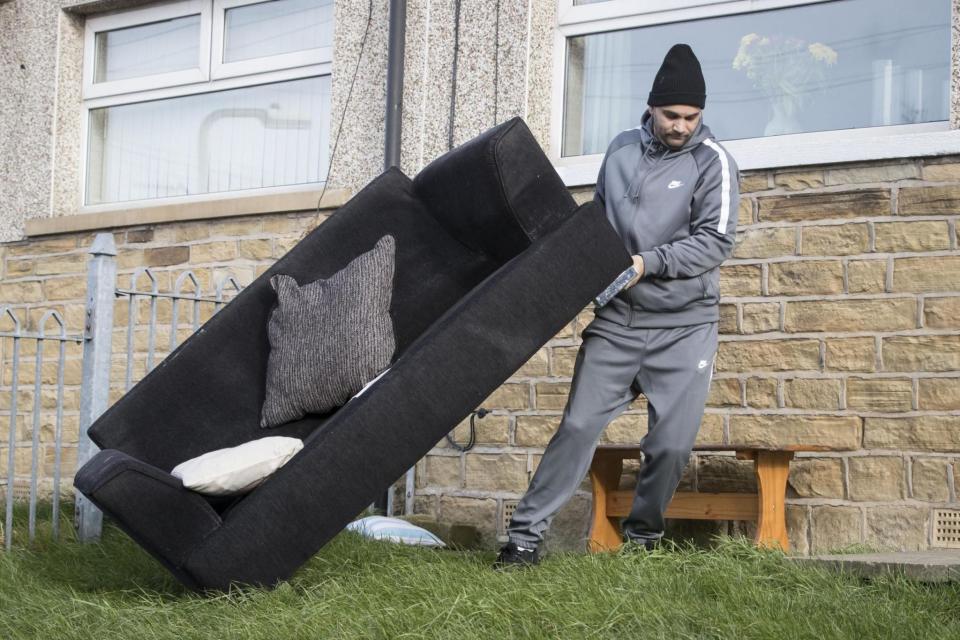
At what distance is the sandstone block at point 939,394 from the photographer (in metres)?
4.50

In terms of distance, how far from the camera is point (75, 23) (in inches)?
293

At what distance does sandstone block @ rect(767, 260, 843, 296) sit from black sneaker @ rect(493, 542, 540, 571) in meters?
1.72

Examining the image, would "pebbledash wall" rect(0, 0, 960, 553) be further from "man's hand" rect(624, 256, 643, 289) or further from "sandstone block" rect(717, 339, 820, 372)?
"man's hand" rect(624, 256, 643, 289)

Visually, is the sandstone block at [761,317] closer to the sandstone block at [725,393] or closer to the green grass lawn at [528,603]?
the sandstone block at [725,393]

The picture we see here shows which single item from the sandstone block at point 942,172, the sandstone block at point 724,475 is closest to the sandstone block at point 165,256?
the sandstone block at point 724,475

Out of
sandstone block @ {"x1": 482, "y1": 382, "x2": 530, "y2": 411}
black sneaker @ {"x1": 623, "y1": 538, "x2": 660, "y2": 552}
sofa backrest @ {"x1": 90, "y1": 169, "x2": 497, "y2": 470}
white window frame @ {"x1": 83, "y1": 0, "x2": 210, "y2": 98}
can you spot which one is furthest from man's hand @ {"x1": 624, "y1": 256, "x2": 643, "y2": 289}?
white window frame @ {"x1": 83, "y1": 0, "x2": 210, "y2": 98}

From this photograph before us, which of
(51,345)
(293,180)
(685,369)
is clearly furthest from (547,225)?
(51,345)

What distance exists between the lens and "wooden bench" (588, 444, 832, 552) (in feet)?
14.3

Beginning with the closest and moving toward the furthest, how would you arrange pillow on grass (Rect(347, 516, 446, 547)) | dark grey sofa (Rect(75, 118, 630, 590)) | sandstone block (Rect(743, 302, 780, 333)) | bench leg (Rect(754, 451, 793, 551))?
1. dark grey sofa (Rect(75, 118, 630, 590))
2. bench leg (Rect(754, 451, 793, 551))
3. pillow on grass (Rect(347, 516, 446, 547))
4. sandstone block (Rect(743, 302, 780, 333))

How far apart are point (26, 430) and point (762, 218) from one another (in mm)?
4254

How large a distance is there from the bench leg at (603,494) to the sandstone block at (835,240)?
112cm

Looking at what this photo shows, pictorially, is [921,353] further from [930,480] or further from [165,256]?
→ [165,256]

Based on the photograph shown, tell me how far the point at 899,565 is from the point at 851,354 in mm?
1606

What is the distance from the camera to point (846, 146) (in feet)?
15.8
